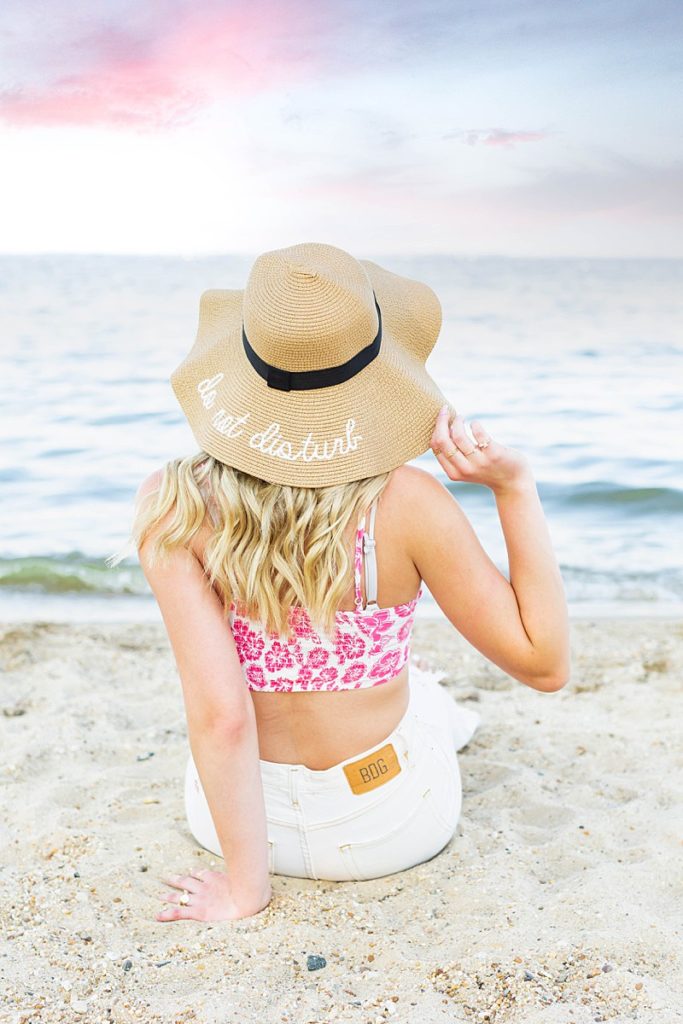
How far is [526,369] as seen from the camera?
1359 cm

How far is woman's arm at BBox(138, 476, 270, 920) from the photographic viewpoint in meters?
2.26

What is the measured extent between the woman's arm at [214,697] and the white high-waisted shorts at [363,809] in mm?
171

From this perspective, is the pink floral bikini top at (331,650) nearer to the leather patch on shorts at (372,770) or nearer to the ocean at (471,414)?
the leather patch on shorts at (372,770)

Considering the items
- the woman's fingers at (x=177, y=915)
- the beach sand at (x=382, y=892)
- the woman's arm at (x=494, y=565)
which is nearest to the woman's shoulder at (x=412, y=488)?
the woman's arm at (x=494, y=565)

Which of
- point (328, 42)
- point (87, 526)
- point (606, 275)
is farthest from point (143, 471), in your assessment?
point (606, 275)

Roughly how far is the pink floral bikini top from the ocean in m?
3.16

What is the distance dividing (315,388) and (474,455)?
1.22 ft

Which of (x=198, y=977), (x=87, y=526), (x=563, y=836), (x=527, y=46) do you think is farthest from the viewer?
(x=527, y=46)

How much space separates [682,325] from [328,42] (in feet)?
25.6

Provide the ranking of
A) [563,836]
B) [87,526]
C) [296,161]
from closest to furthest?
[563,836], [87,526], [296,161]

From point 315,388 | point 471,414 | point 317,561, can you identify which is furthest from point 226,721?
point 471,414

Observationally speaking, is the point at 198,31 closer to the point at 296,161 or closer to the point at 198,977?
the point at 296,161

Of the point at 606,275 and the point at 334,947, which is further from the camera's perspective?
the point at 606,275

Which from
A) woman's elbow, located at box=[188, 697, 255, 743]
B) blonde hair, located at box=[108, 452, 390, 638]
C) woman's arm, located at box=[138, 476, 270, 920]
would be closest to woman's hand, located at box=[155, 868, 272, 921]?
woman's arm, located at box=[138, 476, 270, 920]
